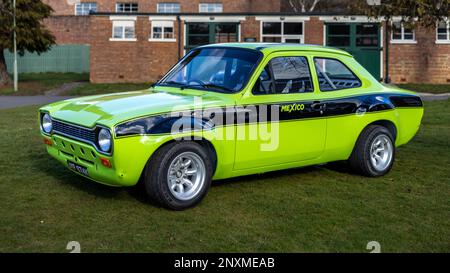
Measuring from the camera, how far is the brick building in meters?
30.9

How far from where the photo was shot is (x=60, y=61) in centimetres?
4438

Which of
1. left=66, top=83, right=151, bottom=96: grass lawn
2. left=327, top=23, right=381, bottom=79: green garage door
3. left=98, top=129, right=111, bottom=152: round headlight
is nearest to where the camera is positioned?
left=98, top=129, right=111, bottom=152: round headlight

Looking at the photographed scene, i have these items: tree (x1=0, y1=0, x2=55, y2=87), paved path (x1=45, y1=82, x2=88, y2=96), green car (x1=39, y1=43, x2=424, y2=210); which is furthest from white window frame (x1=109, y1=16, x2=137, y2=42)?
green car (x1=39, y1=43, x2=424, y2=210)

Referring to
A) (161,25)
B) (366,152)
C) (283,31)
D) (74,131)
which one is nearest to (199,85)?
(74,131)

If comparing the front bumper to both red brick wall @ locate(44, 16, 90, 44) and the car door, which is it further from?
red brick wall @ locate(44, 16, 90, 44)

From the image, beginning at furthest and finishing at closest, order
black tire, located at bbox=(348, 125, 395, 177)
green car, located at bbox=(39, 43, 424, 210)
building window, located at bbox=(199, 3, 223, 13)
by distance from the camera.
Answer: building window, located at bbox=(199, 3, 223, 13) → black tire, located at bbox=(348, 125, 395, 177) → green car, located at bbox=(39, 43, 424, 210)

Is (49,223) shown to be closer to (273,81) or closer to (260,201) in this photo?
(260,201)

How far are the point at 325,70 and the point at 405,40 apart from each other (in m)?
26.0

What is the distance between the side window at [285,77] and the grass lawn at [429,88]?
75.2ft

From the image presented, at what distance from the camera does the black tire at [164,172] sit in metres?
5.30

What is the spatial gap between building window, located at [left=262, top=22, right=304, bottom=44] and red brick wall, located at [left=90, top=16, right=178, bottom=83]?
5185mm

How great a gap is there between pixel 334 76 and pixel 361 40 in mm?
25271

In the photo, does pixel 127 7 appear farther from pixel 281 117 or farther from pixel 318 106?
pixel 281 117

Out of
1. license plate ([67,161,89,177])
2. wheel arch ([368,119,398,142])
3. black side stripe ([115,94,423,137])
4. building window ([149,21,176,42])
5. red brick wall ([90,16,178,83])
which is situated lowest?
license plate ([67,161,89,177])
